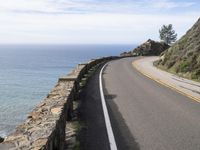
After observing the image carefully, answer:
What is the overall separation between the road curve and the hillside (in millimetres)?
14271

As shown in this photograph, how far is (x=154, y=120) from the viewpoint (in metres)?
12.6

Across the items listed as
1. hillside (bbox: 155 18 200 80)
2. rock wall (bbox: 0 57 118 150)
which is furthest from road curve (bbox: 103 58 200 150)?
hillside (bbox: 155 18 200 80)

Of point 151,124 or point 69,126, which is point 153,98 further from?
point 69,126

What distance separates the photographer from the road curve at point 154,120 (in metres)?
9.80

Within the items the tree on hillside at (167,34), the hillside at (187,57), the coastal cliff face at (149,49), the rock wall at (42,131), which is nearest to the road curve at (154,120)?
the rock wall at (42,131)

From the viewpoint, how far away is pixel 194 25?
4756cm

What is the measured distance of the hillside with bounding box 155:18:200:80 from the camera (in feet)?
113

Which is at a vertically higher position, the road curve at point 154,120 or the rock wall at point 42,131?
the rock wall at point 42,131

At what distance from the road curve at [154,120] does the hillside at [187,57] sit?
562 inches

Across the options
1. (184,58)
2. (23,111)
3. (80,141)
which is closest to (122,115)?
(80,141)

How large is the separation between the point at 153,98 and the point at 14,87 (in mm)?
66500

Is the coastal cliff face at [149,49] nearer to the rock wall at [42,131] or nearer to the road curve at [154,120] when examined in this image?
the road curve at [154,120]

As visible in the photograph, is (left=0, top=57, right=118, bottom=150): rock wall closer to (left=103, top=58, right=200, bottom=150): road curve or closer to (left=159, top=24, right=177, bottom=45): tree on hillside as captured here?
(left=103, top=58, right=200, bottom=150): road curve

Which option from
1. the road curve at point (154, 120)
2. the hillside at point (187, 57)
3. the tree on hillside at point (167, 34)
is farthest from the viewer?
the tree on hillside at point (167, 34)
